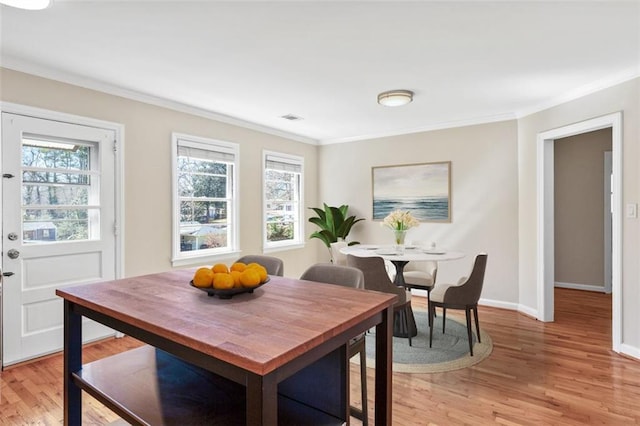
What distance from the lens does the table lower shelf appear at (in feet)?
4.25

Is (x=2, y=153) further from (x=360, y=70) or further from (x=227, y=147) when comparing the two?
(x=360, y=70)

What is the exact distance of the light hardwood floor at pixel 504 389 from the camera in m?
2.12

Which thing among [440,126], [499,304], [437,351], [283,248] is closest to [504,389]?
[437,351]

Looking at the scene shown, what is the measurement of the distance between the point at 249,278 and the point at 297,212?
4.33 meters

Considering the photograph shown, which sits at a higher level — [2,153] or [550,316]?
[2,153]

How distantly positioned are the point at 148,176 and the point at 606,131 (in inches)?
242

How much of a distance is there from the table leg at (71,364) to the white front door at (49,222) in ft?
5.72

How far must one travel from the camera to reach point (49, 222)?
3.03 metres

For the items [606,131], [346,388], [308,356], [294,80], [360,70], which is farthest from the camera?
[606,131]

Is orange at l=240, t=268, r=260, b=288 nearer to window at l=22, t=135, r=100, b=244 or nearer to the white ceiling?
the white ceiling

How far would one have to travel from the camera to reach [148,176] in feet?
12.2

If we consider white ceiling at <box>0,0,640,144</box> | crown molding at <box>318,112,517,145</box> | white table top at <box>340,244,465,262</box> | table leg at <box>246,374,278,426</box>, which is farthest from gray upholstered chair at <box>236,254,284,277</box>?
crown molding at <box>318,112,517,145</box>

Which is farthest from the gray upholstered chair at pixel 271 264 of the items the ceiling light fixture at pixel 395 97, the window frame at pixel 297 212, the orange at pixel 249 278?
the window frame at pixel 297 212

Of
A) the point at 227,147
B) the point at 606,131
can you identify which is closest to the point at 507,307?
the point at 606,131
